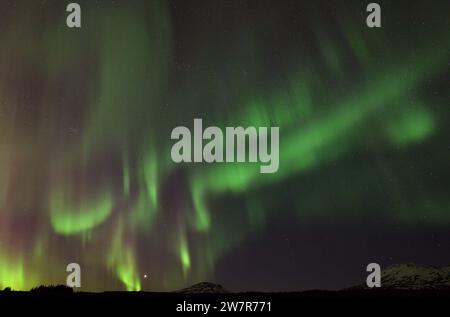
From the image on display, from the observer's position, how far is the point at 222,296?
2138 inches
